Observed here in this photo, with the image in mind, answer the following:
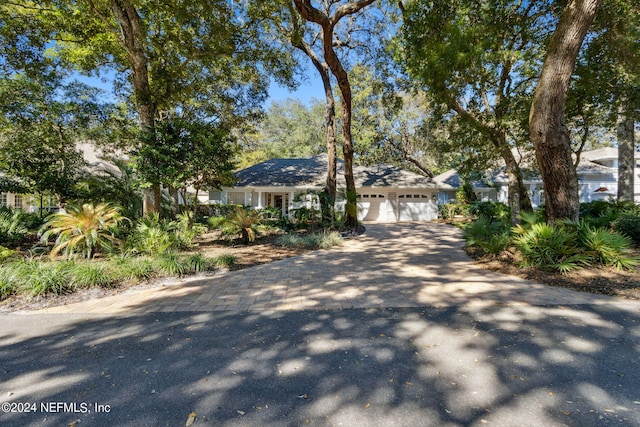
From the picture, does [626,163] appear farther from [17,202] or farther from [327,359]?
[17,202]

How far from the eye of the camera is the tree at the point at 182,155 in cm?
817

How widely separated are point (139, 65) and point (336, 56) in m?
6.80

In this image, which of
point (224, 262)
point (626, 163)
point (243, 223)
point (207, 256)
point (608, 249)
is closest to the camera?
point (608, 249)

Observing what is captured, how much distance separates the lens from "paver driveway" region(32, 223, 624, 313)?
4.12 metres

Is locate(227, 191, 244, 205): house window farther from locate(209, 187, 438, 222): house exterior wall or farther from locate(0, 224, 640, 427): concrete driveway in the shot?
locate(0, 224, 640, 427): concrete driveway

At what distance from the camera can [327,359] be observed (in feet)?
8.78

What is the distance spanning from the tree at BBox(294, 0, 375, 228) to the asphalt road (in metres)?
8.53

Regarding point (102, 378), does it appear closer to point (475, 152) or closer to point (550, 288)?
point (550, 288)

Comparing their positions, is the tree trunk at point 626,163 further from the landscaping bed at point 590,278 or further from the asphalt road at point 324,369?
the asphalt road at point 324,369

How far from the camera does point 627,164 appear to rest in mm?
13188

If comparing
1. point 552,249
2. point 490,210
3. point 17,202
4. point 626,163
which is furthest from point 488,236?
point 17,202

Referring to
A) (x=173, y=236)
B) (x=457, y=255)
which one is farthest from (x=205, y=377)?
(x=457, y=255)

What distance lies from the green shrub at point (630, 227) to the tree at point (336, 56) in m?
8.14

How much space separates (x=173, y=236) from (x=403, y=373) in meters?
7.07
